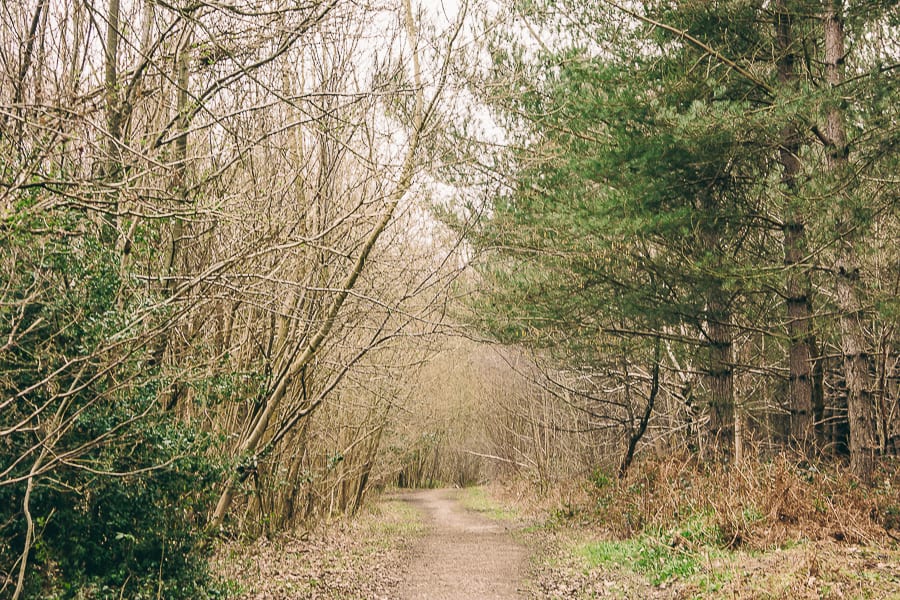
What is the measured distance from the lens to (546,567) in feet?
34.3

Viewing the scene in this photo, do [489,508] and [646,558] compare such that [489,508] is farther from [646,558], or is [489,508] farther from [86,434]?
[86,434]

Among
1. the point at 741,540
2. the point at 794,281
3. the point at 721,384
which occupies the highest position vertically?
the point at 794,281

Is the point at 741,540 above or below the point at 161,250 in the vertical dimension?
below

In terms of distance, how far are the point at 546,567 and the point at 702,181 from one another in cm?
604

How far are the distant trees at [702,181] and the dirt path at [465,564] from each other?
375 centimetres

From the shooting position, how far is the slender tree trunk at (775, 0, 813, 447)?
1001cm

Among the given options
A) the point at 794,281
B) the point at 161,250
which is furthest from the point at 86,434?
the point at 794,281

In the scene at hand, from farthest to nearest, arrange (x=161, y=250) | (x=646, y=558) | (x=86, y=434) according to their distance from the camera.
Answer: (x=646, y=558) → (x=161, y=250) → (x=86, y=434)

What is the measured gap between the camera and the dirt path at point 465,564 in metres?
8.76

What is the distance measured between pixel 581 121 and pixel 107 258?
6624 millimetres

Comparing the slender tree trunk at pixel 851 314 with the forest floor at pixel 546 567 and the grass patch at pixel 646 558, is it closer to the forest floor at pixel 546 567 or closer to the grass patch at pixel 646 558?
the forest floor at pixel 546 567

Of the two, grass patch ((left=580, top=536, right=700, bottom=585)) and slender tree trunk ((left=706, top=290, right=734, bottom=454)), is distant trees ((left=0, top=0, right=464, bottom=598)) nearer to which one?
grass patch ((left=580, top=536, right=700, bottom=585))

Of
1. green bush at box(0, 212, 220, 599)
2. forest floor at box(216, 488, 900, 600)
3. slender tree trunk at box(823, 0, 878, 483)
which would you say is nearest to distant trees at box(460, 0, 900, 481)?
slender tree trunk at box(823, 0, 878, 483)

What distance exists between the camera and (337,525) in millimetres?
15812
